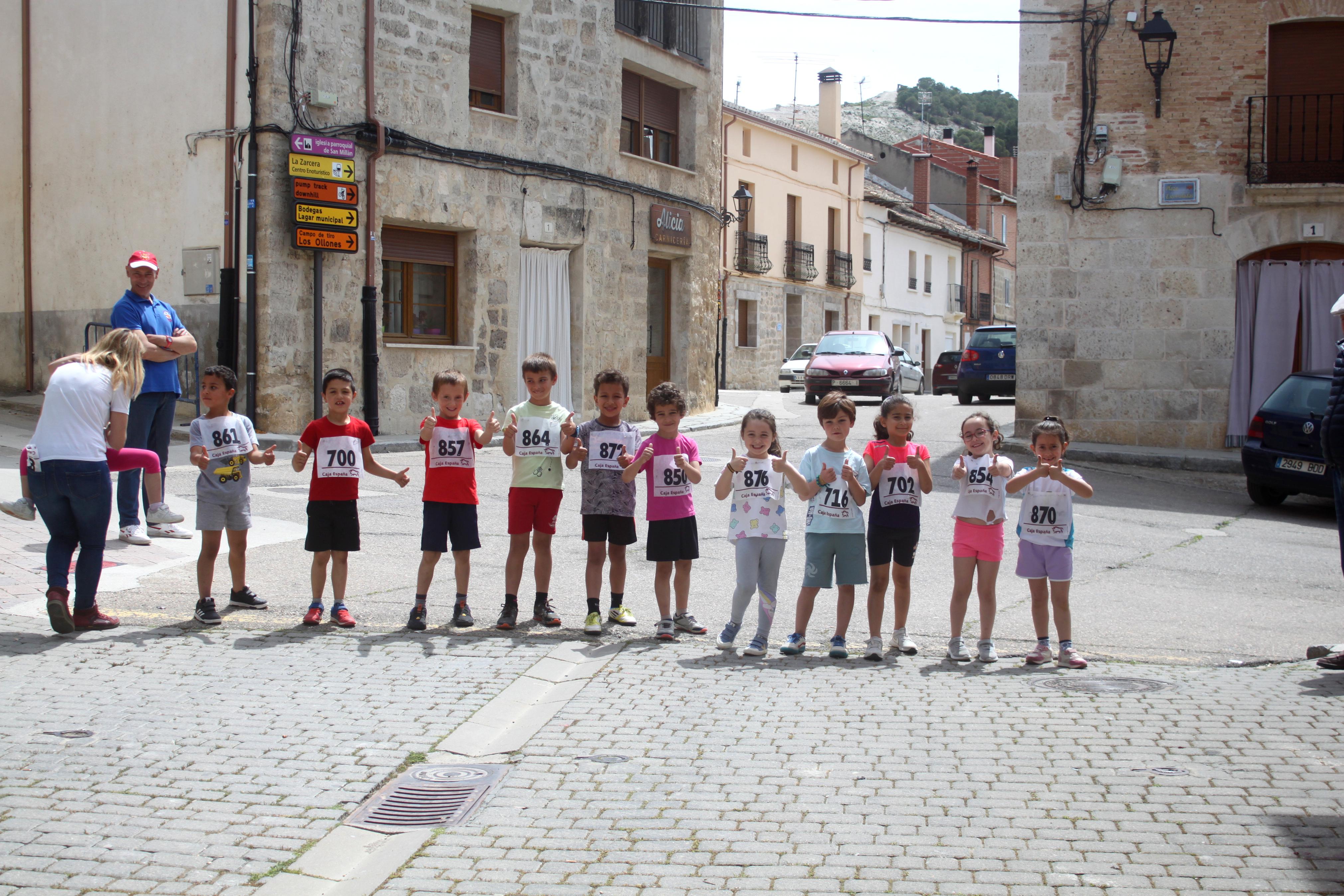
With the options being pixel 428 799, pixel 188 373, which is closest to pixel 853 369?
pixel 188 373

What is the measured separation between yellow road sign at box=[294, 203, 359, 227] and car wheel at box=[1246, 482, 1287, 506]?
1034 centimetres

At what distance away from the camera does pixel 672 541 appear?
6082mm

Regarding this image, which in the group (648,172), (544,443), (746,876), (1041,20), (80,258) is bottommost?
(746,876)

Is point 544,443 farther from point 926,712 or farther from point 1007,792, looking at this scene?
point 1007,792

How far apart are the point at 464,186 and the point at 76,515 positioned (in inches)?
431

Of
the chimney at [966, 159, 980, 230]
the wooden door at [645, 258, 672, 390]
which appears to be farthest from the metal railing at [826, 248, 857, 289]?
the wooden door at [645, 258, 672, 390]

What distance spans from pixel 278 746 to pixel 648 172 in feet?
52.2

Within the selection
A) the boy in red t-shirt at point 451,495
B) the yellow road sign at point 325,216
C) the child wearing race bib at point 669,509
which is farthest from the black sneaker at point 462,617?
the yellow road sign at point 325,216

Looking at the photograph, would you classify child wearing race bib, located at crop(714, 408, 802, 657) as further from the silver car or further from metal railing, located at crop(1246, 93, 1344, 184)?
the silver car

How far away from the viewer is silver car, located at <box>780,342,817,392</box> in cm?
3189

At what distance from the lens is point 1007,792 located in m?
3.88

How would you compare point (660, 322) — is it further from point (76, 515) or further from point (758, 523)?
point (76, 515)

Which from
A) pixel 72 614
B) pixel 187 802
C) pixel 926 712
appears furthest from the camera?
pixel 72 614

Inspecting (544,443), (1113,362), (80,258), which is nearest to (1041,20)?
(1113,362)
